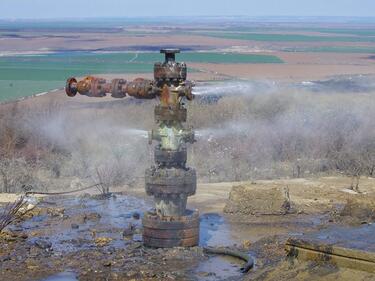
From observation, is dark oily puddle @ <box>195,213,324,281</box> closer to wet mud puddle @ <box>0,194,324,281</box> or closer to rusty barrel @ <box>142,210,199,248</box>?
wet mud puddle @ <box>0,194,324,281</box>


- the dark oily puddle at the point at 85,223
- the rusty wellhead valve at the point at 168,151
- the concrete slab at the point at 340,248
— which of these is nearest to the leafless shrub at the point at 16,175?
the dark oily puddle at the point at 85,223

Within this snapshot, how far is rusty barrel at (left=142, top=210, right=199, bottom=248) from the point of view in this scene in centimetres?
1123

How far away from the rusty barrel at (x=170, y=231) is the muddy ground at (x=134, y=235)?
0.43 feet

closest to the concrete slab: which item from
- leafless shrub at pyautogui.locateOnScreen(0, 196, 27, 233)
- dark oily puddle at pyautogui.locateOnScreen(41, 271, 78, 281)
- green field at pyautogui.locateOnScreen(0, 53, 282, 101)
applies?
leafless shrub at pyautogui.locateOnScreen(0, 196, 27, 233)

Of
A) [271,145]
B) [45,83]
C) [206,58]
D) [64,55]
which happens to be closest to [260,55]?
[206,58]

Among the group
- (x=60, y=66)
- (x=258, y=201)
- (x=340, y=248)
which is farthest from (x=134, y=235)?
(x=60, y=66)

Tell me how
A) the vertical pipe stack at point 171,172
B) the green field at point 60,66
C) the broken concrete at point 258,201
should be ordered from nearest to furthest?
the vertical pipe stack at point 171,172 → the broken concrete at point 258,201 → the green field at point 60,66

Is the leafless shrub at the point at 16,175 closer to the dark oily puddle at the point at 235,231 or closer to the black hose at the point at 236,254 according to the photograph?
the dark oily puddle at the point at 235,231

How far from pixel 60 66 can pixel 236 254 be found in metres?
50.5

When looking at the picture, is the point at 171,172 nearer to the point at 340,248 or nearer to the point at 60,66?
the point at 340,248

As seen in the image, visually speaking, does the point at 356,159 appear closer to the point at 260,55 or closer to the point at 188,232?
the point at 188,232

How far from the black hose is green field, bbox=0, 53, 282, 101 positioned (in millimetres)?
28005

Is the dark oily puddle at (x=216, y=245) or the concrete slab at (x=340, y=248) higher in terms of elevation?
the concrete slab at (x=340, y=248)

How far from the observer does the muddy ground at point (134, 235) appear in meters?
10.2
